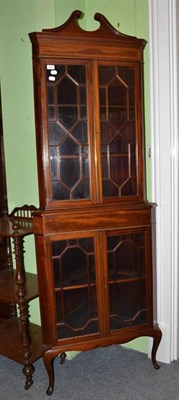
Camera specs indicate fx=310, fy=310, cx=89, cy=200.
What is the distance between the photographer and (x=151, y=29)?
71.6 inches

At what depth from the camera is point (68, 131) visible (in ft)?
5.55

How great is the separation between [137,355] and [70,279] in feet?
2.79

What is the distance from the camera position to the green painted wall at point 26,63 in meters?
1.90

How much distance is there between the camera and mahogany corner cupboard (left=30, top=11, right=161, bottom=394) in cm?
164

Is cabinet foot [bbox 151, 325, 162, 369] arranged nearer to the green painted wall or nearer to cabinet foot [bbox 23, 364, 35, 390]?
the green painted wall

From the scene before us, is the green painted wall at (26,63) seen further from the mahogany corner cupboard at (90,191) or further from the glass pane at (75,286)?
the glass pane at (75,286)

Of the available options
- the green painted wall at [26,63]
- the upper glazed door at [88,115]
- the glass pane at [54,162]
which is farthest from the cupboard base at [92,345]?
the glass pane at [54,162]

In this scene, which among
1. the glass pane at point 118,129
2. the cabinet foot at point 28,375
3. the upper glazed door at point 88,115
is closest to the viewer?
the upper glazed door at point 88,115

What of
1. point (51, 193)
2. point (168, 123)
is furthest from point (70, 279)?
point (168, 123)

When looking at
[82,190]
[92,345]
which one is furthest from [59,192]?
[92,345]

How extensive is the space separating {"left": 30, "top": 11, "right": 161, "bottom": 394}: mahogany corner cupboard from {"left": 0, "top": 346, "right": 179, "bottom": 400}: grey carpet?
145mm

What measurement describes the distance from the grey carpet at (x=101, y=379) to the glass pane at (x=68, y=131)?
3.73 ft

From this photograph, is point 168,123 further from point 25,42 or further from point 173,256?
point 25,42

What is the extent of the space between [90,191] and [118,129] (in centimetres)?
39
